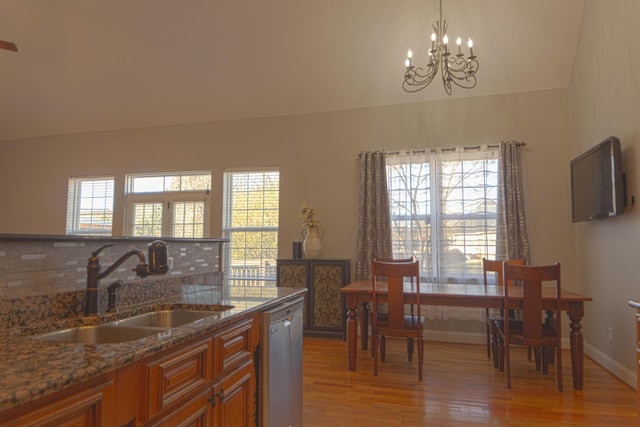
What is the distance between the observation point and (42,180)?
626 cm

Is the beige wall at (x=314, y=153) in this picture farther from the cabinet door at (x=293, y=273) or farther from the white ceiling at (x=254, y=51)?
the cabinet door at (x=293, y=273)

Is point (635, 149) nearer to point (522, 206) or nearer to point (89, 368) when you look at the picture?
point (522, 206)

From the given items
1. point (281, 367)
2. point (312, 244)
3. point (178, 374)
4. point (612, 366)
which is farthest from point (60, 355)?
point (612, 366)

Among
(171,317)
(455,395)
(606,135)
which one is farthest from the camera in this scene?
(606,135)

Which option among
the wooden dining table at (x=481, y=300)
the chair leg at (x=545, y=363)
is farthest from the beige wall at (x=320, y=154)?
the wooden dining table at (x=481, y=300)

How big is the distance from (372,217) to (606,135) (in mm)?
2441

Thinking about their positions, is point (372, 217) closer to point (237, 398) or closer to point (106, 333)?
point (237, 398)

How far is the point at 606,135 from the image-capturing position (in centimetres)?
347

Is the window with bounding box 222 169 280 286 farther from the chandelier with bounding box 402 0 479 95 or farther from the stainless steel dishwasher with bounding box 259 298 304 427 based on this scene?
the stainless steel dishwasher with bounding box 259 298 304 427

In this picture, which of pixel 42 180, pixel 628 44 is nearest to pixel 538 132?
pixel 628 44

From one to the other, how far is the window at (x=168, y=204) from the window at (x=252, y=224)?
403 millimetres

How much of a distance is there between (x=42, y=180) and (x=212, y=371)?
644 cm

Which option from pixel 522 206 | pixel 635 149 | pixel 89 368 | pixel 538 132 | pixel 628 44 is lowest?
pixel 89 368

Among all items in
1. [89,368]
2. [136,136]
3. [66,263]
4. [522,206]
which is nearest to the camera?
[89,368]
